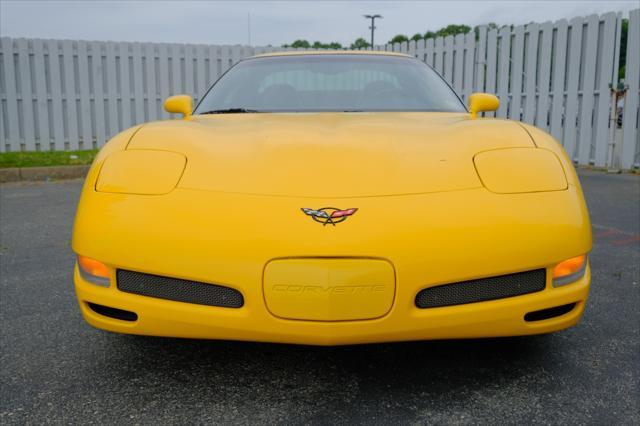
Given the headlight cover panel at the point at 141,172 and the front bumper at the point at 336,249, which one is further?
the headlight cover panel at the point at 141,172

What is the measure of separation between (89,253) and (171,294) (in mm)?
300

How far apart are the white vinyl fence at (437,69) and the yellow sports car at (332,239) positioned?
298 inches

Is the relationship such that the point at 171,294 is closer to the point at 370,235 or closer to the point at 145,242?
the point at 145,242

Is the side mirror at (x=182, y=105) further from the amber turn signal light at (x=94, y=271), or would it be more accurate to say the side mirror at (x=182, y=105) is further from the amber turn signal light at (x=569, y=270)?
the amber turn signal light at (x=569, y=270)


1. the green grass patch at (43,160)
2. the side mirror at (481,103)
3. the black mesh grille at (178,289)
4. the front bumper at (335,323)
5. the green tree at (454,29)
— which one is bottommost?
the green grass patch at (43,160)

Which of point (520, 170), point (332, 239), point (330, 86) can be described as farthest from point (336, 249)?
point (330, 86)

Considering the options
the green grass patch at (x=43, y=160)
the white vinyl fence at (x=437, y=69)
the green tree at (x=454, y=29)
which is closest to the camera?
the green grass patch at (x=43, y=160)

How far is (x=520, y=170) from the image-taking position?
76.2 inches

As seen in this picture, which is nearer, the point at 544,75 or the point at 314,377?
the point at 314,377

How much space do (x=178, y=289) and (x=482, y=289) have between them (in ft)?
2.99

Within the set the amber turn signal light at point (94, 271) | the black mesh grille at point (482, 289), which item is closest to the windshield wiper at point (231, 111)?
the amber turn signal light at point (94, 271)

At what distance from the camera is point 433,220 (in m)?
1.73

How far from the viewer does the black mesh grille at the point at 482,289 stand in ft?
5.69

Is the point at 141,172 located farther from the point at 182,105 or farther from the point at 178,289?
the point at 182,105
